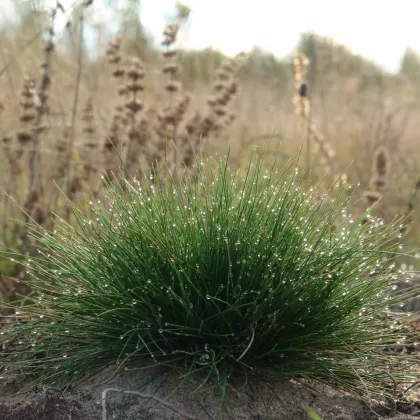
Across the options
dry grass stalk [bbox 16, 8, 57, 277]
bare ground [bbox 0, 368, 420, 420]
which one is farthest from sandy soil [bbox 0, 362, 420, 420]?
dry grass stalk [bbox 16, 8, 57, 277]

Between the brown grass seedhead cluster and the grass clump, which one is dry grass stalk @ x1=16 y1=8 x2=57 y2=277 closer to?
the brown grass seedhead cluster

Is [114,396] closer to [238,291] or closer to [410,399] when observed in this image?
[238,291]

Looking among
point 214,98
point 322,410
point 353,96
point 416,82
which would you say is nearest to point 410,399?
point 322,410

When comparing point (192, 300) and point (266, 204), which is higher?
point (266, 204)

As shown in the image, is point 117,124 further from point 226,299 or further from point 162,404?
point 162,404

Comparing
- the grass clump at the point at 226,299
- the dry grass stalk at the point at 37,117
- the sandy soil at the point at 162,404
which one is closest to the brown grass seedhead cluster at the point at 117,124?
the dry grass stalk at the point at 37,117

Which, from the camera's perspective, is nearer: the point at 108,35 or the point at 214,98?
the point at 214,98

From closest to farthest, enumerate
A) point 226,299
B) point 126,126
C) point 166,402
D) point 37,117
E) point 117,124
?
point 166,402, point 226,299, point 37,117, point 117,124, point 126,126

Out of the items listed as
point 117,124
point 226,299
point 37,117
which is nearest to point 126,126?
point 117,124
